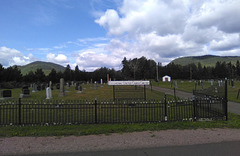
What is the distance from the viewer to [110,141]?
538 cm

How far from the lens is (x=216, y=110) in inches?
327

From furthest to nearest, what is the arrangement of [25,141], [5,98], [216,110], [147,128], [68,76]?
1. [68,76]
2. [5,98]
3. [216,110]
4. [147,128]
5. [25,141]

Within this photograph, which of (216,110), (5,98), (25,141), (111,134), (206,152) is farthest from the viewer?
(5,98)

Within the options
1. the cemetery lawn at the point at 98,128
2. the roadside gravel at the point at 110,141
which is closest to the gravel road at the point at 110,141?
the roadside gravel at the point at 110,141

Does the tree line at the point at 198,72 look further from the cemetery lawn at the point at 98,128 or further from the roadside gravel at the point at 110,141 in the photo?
the roadside gravel at the point at 110,141

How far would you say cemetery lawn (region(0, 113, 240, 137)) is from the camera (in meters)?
6.05

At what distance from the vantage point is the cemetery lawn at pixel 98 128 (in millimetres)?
6051

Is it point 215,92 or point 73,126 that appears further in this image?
point 215,92

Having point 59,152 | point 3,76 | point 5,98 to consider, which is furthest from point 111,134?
point 3,76

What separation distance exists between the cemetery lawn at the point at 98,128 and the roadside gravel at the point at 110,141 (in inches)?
13.0

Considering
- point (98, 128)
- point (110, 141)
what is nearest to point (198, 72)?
point (98, 128)

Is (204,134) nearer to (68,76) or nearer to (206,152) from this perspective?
(206,152)

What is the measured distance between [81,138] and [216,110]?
6576 millimetres

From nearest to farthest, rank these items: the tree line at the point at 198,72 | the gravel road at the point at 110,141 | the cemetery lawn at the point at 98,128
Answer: the gravel road at the point at 110,141 < the cemetery lawn at the point at 98,128 < the tree line at the point at 198,72
